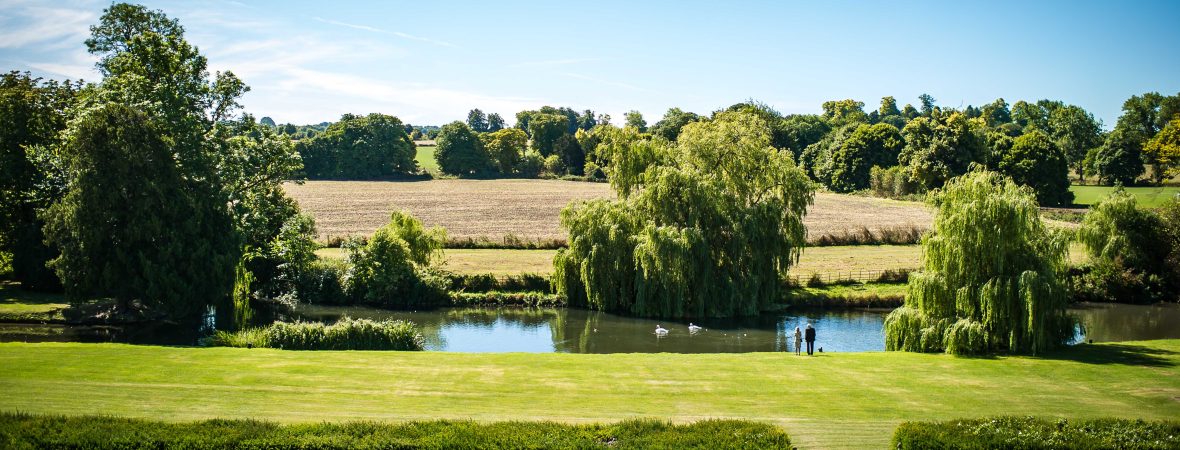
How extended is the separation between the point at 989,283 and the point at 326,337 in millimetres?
25700

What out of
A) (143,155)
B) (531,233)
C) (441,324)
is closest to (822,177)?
(531,233)

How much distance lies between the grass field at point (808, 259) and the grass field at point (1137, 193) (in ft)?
92.2

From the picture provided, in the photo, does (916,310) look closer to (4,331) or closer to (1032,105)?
(4,331)

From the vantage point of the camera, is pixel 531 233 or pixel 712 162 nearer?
pixel 712 162

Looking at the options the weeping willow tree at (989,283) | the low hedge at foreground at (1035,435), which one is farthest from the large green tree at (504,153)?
the low hedge at foreground at (1035,435)

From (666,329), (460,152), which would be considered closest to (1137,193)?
(666,329)

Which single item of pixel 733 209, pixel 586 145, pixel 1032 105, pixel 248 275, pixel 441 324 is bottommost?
pixel 441 324

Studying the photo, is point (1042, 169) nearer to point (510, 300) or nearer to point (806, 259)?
point (806, 259)

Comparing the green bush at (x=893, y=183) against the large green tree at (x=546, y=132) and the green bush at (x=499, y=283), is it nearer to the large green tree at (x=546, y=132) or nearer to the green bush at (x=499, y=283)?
the large green tree at (x=546, y=132)

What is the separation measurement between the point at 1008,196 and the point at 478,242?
38434 millimetres

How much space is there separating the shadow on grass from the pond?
2408 millimetres

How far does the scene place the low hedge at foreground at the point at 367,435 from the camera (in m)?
17.4

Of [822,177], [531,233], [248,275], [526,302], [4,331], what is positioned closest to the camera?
[4,331]

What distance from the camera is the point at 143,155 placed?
128 ft
